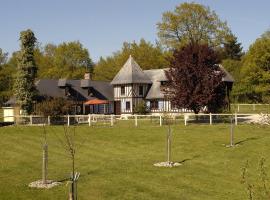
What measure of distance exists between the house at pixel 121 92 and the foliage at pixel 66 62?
29456 mm

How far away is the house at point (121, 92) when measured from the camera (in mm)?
51406

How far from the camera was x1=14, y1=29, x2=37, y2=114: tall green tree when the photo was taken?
4425 cm

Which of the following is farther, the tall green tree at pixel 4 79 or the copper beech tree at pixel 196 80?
the tall green tree at pixel 4 79

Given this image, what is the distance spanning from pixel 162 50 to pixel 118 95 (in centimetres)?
3102

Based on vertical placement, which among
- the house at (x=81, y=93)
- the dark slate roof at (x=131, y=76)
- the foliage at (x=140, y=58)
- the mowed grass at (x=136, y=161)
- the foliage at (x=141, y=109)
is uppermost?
the foliage at (x=140, y=58)

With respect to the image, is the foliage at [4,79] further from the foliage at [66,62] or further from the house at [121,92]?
the house at [121,92]

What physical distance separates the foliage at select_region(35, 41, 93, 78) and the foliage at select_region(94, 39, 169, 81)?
4391mm

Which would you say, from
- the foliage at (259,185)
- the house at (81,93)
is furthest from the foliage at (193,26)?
the foliage at (259,185)

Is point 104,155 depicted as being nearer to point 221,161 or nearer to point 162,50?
point 221,161

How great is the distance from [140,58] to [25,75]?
40477 millimetres

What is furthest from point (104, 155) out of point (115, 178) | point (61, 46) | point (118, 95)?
point (61, 46)

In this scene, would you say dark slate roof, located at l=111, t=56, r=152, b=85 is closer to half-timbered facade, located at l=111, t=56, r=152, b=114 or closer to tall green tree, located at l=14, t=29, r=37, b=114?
half-timbered facade, located at l=111, t=56, r=152, b=114

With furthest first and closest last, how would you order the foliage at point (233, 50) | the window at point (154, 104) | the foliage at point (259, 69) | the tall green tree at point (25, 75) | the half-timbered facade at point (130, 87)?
the foliage at point (233, 50) < the foliage at point (259, 69) < the half-timbered facade at point (130, 87) < the window at point (154, 104) < the tall green tree at point (25, 75)

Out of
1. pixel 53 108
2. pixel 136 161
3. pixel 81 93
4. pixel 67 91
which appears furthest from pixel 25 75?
→ pixel 136 161
